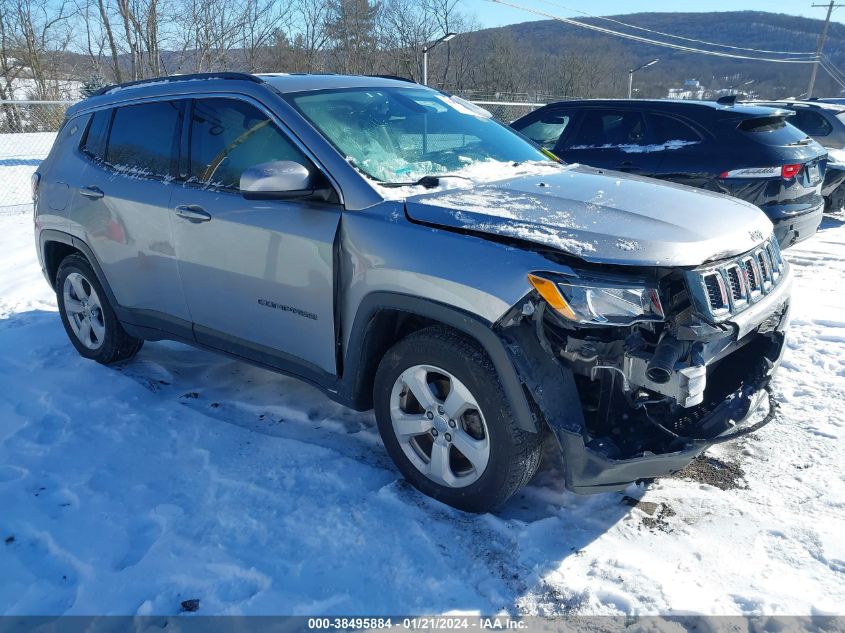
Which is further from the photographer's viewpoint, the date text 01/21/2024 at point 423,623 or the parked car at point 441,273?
the parked car at point 441,273

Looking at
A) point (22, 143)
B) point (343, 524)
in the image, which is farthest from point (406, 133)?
point (22, 143)

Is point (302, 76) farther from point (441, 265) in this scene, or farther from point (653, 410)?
point (653, 410)

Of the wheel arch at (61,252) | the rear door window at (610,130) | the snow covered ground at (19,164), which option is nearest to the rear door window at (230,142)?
the wheel arch at (61,252)

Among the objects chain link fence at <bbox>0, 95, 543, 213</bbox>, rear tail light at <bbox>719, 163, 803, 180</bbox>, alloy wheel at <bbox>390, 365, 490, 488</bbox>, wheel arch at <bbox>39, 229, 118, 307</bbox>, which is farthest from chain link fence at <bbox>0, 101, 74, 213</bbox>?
rear tail light at <bbox>719, 163, 803, 180</bbox>

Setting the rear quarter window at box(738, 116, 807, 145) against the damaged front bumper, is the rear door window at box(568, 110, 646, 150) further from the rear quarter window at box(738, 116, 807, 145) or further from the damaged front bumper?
the damaged front bumper

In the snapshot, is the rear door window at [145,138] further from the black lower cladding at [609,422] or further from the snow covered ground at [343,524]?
the black lower cladding at [609,422]

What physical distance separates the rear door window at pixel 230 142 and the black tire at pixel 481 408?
109 centimetres

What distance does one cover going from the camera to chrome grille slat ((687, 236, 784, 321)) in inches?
95.4

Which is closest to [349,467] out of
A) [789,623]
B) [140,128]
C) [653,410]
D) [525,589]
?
[525,589]

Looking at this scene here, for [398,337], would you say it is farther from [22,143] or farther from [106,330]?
[22,143]

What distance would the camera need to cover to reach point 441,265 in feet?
8.48

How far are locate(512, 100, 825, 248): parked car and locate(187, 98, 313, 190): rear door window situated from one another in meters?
4.44

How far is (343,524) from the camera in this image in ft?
9.17

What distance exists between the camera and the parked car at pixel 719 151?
6.04 metres
